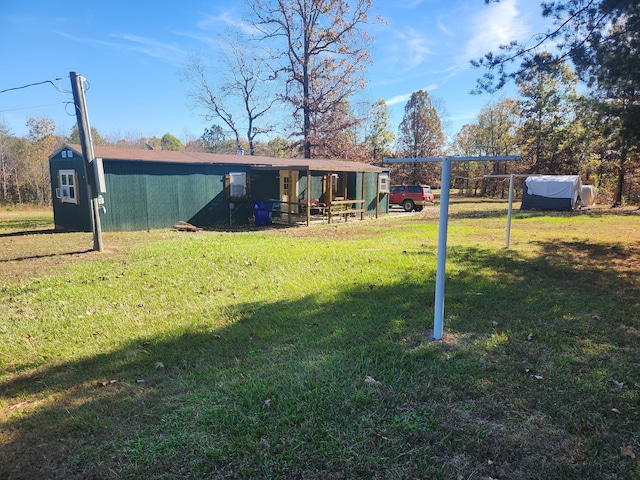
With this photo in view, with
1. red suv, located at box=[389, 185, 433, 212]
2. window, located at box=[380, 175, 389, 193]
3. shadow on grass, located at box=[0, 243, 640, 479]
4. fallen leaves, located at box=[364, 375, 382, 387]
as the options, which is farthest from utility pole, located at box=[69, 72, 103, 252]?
red suv, located at box=[389, 185, 433, 212]

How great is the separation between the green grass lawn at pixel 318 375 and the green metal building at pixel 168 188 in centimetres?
670

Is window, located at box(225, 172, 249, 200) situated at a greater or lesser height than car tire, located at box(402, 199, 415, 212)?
greater

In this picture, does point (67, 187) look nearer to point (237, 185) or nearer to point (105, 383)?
point (237, 185)

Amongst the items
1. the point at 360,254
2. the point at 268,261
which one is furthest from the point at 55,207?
the point at 360,254

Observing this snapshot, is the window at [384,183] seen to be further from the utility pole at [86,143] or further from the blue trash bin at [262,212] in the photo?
the utility pole at [86,143]

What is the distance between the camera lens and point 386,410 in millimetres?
2662

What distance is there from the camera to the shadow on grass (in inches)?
86.1

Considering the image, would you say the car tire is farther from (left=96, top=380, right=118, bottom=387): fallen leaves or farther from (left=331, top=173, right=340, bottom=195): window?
(left=96, top=380, right=118, bottom=387): fallen leaves

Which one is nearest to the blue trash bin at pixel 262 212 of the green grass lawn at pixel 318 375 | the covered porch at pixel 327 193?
the covered porch at pixel 327 193

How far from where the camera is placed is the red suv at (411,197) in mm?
22594

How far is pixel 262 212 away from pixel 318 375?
1197 centimetres

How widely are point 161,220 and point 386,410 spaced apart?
1257 cm

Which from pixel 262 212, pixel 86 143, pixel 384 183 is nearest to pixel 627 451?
pixel 86 143

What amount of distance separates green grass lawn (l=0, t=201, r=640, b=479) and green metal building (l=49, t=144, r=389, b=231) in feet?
22.0
